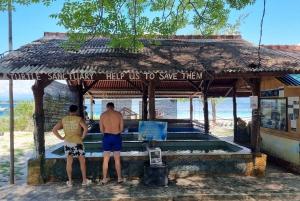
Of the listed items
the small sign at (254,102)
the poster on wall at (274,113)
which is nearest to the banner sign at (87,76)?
the small sign at (254,102)

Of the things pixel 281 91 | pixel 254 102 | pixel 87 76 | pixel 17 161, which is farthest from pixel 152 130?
pixel 17 161

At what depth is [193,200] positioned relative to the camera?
465cm

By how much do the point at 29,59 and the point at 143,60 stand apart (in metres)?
2.67

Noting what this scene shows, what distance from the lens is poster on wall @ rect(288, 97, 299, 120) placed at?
6332mm

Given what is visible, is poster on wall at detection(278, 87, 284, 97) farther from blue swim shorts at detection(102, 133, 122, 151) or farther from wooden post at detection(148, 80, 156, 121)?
blue swim shorts at detection(102, 133, 122, 151)

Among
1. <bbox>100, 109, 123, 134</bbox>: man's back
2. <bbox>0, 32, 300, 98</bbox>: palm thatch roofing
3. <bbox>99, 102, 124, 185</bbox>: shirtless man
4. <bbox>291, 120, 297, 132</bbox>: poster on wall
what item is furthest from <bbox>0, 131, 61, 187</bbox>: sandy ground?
<bbox>291, 120, 297, 132</bbox>: poster on wall

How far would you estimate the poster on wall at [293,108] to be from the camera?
6.33 meters

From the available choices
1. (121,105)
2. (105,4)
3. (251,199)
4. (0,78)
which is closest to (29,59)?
(0,78)

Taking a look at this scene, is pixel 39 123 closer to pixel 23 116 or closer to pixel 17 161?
pixel 17 161

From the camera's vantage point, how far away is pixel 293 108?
6.46 meters

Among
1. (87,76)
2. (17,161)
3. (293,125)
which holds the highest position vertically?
(87,76)

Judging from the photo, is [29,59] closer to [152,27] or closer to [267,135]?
[152,27]

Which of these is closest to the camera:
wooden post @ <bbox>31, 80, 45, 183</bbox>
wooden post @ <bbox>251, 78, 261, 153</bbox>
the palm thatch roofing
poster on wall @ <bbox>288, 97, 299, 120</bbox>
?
the palm thatch roofing

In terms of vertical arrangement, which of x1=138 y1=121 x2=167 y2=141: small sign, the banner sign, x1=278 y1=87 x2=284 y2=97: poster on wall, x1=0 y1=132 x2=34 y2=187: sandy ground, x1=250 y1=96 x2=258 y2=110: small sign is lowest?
x1=0 y1=132 x2=34 y2=187: sandy ground
